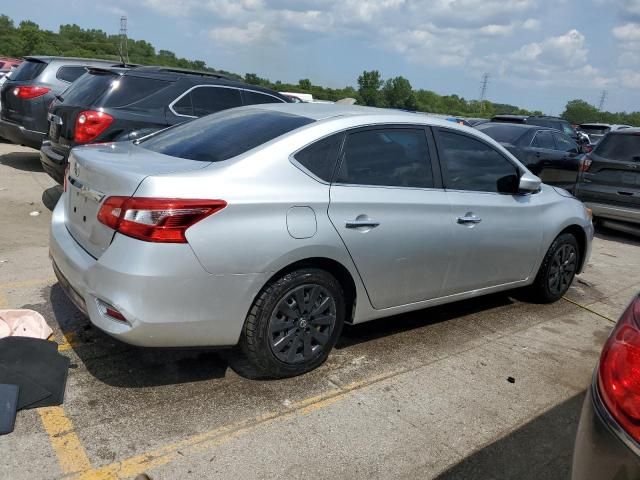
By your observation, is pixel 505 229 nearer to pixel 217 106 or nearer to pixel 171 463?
pixel 171 463

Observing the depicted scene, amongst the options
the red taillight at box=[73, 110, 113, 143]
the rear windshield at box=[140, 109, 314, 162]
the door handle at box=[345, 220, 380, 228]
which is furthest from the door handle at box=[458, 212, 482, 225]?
the red taillight at box=[73, 110, 113, 143]

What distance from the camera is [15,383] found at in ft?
10.3

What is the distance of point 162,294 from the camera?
2.97 metres

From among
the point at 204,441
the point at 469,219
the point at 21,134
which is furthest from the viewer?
the point at 21,134

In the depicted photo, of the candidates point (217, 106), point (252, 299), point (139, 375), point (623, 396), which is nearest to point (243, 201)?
point (252, 299)

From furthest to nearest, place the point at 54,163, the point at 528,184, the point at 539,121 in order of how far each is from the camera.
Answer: the point at 539,121, the point at 54,163, the point at 528,184

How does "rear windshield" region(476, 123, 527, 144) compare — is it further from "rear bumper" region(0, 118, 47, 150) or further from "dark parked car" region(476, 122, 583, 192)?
"rear bumper" region(0, 118, 47, 150)

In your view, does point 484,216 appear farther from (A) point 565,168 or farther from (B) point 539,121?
(B) point 539,121

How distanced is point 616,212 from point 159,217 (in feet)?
25.9

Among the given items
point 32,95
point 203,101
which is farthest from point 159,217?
point 32,95

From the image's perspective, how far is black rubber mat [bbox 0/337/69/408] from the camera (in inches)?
124

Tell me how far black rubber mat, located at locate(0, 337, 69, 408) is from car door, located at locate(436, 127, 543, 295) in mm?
2612

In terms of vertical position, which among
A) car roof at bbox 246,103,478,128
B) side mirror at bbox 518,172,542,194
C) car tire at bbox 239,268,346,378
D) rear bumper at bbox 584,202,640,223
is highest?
car roof at bbox 246,103,478,128

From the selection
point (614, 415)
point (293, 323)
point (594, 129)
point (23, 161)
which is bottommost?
point (23, 161)
